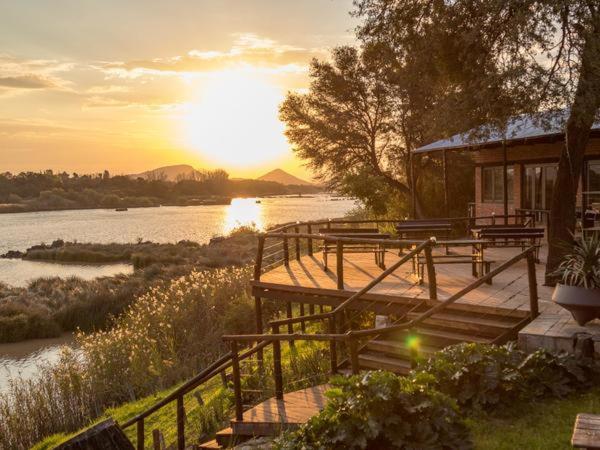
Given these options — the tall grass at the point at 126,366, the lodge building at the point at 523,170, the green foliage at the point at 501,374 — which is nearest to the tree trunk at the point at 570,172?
the green foliage at the point at 501,374

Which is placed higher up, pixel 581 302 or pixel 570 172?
pixel 570 172

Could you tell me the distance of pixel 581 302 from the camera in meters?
8.34

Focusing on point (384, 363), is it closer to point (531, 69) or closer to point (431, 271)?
point (431, 271)

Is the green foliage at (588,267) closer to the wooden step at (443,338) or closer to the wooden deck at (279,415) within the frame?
the wooden step at (443,338)

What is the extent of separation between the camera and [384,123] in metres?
37.8

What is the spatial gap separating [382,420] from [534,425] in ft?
6.48

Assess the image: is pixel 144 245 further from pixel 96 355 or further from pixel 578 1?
pixel 578 1

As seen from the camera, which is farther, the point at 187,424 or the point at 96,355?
the point at 96,355

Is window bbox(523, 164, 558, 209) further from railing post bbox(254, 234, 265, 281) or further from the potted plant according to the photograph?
the potted plant

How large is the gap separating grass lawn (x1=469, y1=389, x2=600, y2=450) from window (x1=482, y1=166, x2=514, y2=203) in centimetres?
2016

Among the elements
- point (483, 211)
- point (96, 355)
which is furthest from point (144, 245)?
point (96, 355)

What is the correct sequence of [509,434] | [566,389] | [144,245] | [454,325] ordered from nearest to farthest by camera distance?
[509,434] < [566,389] < [454,325] < [144,245]

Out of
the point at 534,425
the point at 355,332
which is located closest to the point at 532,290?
the point at 534,425

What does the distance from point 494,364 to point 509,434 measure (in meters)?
1.06
